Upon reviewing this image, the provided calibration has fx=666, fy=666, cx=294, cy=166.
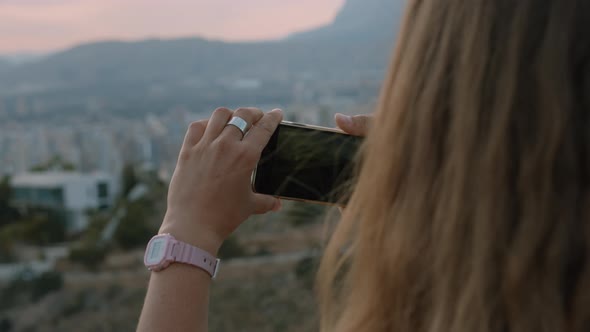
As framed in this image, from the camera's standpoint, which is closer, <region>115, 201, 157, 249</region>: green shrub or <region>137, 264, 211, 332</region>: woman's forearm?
<region>137, 264, 211, 332</region>: woman's forearm

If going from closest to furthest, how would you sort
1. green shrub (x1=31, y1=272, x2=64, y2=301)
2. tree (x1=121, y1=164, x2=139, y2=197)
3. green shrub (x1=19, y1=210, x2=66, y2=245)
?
green shrub (x1=31, y1=272, x2=64, y2=301) → green shrub (x1=19, y1=210, x2=66, y2=245) → tree (x1=121, y1=164, x2=139, y2=197)

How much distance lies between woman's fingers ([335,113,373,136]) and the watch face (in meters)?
0.27

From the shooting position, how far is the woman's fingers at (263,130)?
796mm

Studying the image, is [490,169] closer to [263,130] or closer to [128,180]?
[263,130]

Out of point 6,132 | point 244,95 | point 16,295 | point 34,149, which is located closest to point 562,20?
point 16,295

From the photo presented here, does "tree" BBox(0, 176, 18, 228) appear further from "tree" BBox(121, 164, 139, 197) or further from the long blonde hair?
the long blonde hair

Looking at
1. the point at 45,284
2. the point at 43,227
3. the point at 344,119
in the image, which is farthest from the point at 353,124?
the point at 43,227

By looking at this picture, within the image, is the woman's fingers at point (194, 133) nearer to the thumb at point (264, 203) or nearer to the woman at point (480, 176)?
the thumb at point (264, 203)

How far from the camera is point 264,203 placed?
0.83 metres

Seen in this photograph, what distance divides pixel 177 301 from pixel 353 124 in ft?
1.03

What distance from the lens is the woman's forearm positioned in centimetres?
68

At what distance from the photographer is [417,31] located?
57 centimetres

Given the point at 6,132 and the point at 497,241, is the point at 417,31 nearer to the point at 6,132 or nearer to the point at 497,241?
the point at 497,241

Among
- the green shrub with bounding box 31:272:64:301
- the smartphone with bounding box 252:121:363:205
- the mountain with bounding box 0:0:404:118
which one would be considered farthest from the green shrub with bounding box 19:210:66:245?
the smartphone with bounding box 252:121:363:205
